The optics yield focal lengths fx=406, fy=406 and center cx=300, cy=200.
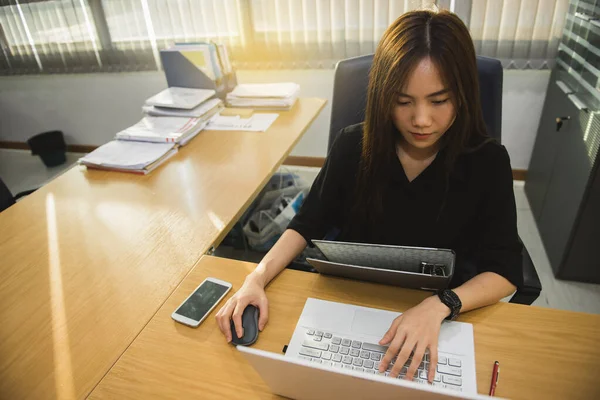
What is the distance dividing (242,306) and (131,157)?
38.4 inches

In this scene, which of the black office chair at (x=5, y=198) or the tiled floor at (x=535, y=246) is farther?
the tiled floor at (x=535, y=246)

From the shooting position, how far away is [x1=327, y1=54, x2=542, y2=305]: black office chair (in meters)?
1.15

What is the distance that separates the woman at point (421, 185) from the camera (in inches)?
31.4

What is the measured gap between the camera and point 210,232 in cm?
113

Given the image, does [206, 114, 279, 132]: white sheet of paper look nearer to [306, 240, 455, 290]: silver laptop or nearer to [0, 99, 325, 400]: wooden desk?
[0, 99, 325, 400]: wooden desk

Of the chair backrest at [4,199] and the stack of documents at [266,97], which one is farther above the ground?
the stack of documents at [266,97]

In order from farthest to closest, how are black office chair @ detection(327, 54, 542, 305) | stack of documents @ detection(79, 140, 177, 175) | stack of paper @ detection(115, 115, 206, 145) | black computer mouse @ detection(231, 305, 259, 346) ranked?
stack of paper @ detection(115, 115, 206, 145), stack of documents @ detection(79, 140, 177, 175), black office chair @ detection(327, 54, 542, 305), black computer mouse @ detection(231, 305, 259, 346)

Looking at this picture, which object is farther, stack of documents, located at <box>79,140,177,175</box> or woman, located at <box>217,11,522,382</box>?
stack of documents, located at <box>79,140,177,175</box>

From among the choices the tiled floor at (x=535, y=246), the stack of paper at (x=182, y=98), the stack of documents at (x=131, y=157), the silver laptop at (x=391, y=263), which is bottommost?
the tiled floor at (x=535, y=246)

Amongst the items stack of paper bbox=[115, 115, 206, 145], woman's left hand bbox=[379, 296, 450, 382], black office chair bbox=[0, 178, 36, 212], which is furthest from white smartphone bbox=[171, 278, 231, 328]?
black office chair bbox=[0, 178, 36, 212]

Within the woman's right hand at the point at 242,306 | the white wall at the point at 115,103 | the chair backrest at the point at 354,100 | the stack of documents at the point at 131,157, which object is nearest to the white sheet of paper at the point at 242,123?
the stack of documents at the point at 131,157

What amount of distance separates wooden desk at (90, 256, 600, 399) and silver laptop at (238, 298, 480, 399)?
25mm

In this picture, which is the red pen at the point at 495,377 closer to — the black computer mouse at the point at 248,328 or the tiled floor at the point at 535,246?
the black computer mouse at the point at 248,328

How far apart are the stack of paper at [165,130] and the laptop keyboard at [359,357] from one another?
3.73 feet
